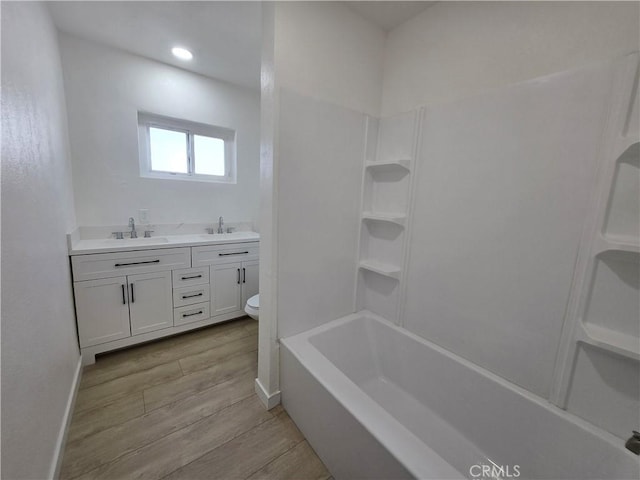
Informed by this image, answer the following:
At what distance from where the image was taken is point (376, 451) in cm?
94

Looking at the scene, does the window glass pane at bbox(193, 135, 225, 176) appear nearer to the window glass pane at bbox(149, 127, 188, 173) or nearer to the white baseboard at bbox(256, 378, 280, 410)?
the window glass pane at bbox(149, 127, 188, 173)

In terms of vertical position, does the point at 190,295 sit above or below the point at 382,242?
below

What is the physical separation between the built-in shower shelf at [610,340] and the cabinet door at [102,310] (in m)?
2.77

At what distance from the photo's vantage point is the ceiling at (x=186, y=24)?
1567mm

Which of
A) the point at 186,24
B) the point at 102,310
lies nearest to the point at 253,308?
the point at 102,310

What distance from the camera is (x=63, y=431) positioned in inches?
49.1

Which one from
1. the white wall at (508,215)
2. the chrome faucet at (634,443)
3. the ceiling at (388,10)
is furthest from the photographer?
the ceiling at (388,10)

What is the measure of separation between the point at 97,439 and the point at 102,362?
0.78 m

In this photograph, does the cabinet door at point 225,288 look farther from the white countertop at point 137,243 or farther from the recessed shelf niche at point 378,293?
the recessed shelf niche at point 378,293

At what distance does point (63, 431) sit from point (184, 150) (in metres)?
2.38

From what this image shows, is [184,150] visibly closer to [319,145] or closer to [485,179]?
[319,145]

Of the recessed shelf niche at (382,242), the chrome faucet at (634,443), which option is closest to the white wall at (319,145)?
the recessed shelf niche at (382,242)

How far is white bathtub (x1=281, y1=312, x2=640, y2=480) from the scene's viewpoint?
0.94 m

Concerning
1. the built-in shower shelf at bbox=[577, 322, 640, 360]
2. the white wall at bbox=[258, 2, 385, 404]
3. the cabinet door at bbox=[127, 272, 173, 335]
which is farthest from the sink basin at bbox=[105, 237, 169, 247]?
the built-in shower shelf at bbox=[577, 322, 640, 360]
